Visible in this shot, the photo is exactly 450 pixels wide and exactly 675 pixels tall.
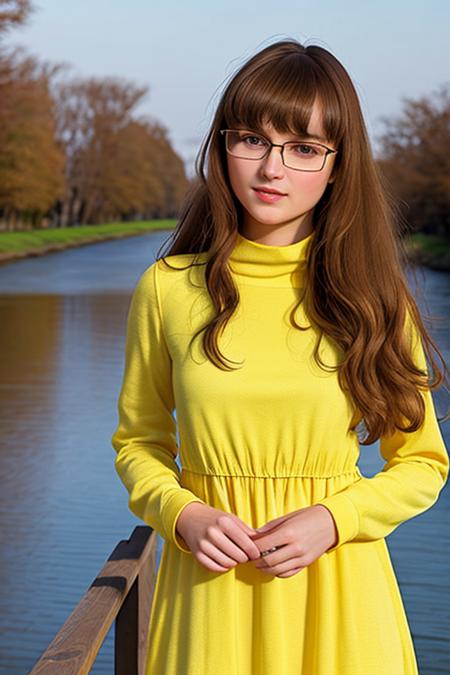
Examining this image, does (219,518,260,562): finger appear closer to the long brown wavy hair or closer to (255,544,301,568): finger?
(255,544,301,568): finger

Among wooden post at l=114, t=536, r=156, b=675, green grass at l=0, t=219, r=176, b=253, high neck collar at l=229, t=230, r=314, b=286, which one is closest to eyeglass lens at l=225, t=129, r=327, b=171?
high neck collar at l=229, t=230, r=314, b=286

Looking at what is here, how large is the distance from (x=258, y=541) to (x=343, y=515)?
0.16m

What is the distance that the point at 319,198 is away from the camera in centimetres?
230

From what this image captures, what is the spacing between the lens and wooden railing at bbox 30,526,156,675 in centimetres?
234

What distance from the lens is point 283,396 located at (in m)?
2.18

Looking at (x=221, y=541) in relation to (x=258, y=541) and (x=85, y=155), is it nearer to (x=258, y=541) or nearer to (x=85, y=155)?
(x=258, y=541)

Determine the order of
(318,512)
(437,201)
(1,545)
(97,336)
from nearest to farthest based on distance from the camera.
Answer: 1. (318,512)
2. (1,545)
3. (97,336)
4. (437,201)

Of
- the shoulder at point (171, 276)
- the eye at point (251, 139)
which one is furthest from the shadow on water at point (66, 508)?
the eye at point (251, 139)

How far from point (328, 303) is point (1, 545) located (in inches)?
209

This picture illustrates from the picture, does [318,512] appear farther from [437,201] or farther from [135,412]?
[437,201]

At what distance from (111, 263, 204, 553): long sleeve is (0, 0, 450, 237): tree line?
18974 mm

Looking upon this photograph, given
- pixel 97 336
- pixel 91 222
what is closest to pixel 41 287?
pixel 97 336

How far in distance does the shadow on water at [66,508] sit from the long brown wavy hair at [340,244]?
3.44 metres

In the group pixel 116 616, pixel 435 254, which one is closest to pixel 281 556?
pixel 116 616
